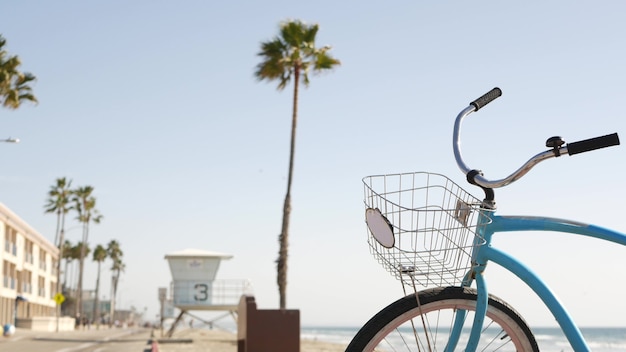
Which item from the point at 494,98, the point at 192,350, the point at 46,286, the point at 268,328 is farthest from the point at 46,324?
the point at 494,98

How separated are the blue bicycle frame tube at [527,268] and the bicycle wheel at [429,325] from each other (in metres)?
0.12

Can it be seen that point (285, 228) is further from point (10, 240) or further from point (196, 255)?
point (10, 240)

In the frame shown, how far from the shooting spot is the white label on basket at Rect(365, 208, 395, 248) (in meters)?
3.51

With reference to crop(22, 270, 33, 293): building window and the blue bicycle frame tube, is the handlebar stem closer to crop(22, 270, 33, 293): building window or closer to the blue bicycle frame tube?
the blue bicycle frame tube

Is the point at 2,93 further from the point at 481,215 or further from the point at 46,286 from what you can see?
the point at 46,286

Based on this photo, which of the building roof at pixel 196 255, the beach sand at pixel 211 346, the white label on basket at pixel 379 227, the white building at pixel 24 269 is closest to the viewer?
the white label on basket at pixel 379 227

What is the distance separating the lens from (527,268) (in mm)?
3658

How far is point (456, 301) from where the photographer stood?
12.2ft

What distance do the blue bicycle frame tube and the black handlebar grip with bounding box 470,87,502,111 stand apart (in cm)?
66

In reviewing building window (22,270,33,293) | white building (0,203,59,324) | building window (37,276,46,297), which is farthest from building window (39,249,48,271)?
building window (22,270,33,293)

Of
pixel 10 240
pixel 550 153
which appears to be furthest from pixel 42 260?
pixel 550 153

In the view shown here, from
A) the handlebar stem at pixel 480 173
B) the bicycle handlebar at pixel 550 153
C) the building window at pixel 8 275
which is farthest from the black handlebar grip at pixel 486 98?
the building window at pixel 8 275

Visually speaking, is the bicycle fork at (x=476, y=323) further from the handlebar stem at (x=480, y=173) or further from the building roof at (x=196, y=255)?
the building roof at (x=196, y=255)

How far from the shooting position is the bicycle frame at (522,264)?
362cm
